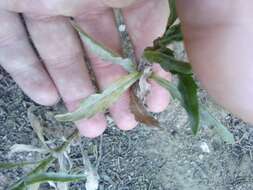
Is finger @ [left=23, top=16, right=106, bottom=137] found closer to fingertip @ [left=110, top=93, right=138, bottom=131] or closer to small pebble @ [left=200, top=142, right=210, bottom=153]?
fingertip @ [left=110, top=93, right=138, bottom=131]

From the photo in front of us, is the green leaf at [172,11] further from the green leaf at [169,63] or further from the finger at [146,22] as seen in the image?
the finger at [146,22]

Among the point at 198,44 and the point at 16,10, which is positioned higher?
the point at 16,10

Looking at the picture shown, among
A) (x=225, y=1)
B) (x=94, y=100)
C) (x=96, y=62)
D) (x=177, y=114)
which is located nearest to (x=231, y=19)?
(x=225, y=1)

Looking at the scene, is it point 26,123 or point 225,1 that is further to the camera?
point 26,123

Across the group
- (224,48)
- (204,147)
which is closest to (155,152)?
(204,147)

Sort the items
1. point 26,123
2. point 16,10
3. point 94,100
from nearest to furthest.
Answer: point 94,100, point 16,10, point 26,123

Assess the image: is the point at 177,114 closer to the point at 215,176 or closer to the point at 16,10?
the point at 215,176
